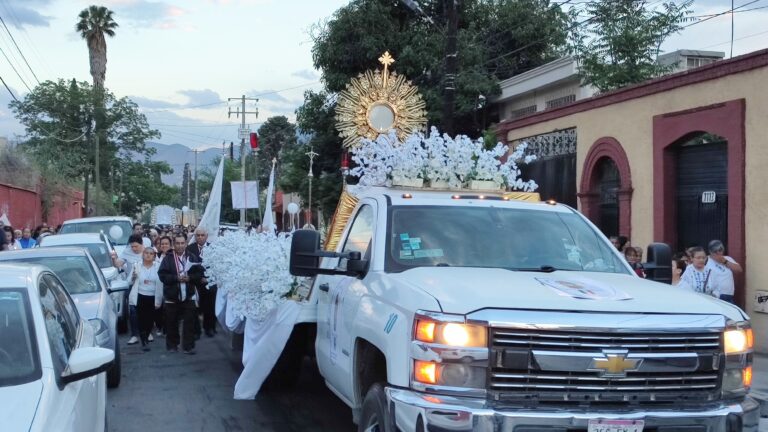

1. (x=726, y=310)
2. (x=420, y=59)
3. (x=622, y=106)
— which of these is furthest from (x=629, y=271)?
(x=420, y=59)

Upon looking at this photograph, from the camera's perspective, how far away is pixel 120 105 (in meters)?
54.6

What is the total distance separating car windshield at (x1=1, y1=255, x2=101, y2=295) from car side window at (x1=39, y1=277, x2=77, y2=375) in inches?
186

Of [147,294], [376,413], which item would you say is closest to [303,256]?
[376,413]

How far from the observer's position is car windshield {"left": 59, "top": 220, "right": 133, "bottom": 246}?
19.8m

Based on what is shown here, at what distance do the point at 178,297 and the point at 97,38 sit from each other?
4599 cm

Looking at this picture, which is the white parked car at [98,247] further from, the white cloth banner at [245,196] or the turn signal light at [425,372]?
the turn signal light at [425,372]

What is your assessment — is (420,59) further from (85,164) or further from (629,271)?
(85,164)

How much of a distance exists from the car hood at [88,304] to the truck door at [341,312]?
10.4 feet

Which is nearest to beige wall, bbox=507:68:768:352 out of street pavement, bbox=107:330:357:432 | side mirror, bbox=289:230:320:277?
street pavement, bbox=107:330:357:432

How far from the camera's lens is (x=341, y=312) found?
6.18 m

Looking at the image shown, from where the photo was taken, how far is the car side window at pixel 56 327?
444 cm

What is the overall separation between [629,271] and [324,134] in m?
23.0

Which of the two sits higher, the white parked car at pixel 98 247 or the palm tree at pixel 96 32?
the palm tree at pixel 96 32

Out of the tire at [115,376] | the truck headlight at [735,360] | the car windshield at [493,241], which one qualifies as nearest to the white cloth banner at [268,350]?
the car windshield at [493,241]
